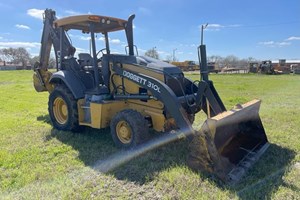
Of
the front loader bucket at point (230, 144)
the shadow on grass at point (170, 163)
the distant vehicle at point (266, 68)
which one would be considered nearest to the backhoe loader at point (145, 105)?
the front loader bucket at point (230, 144)

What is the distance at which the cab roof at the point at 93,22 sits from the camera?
5102 millimetres

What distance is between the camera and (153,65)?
4902mm

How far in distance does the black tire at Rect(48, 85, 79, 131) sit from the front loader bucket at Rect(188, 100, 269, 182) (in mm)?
2851

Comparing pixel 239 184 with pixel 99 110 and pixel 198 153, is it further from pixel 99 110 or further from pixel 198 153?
pixel 99 110

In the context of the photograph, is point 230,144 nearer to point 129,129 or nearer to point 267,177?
point 267,177

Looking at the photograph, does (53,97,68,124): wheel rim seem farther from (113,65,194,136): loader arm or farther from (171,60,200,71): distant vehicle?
(171,60,200,71): distant vehicle

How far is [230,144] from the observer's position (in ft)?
14.0

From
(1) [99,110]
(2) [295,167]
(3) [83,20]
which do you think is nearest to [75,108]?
(1) [99,110]

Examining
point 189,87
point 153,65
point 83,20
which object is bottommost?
point 189,87

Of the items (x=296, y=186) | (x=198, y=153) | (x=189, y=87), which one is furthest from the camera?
(x=189, y=87)

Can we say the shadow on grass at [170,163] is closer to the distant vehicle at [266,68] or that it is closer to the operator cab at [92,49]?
the operator cab at [92,49]

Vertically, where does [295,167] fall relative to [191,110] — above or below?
below

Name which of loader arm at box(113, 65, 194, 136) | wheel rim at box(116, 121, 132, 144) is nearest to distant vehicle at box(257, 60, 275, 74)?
loader arm at box(113, 65, 194, 136)

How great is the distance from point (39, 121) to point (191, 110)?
440 centimetres
